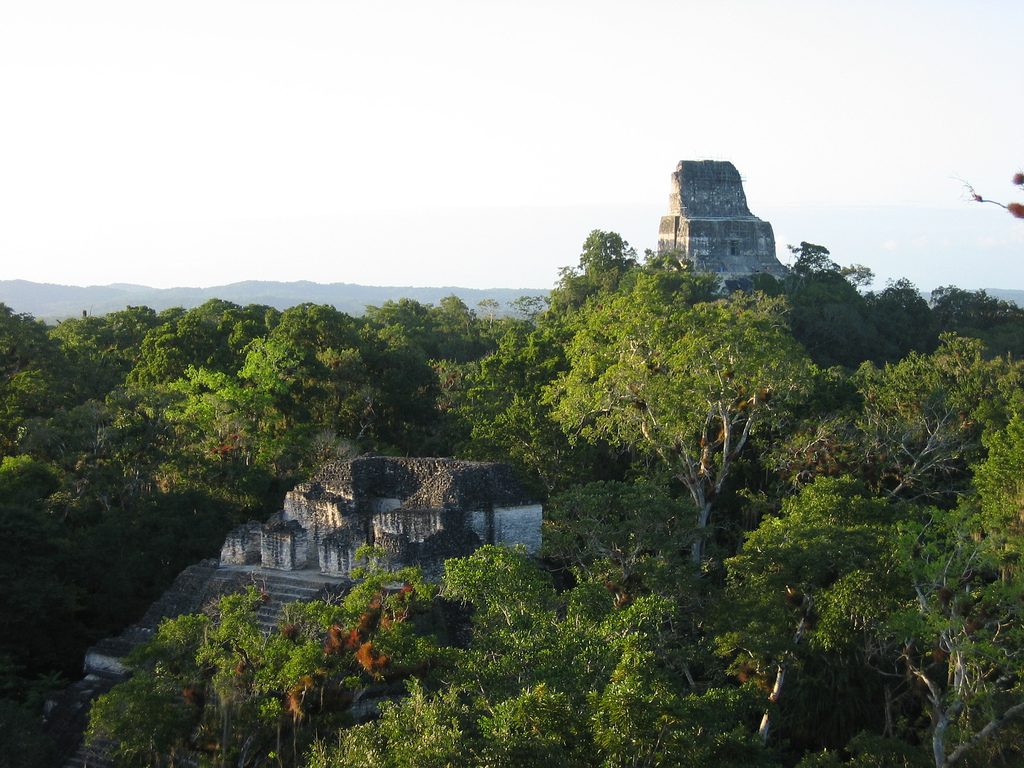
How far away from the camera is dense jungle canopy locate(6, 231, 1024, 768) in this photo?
26.9 feet

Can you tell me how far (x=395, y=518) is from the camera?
45.9 ft

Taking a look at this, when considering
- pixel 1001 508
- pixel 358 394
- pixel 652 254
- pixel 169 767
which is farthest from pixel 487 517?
pixel 652 254

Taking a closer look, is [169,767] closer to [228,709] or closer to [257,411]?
[228,709]

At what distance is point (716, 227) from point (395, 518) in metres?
31.5

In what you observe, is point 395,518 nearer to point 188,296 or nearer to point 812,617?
point 812,617

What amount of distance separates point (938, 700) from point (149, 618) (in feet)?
33.5

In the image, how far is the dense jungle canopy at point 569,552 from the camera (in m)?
8.19

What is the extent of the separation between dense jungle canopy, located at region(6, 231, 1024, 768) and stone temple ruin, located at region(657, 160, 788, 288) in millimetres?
15252

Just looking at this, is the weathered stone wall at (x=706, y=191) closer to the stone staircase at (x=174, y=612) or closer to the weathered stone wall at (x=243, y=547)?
the weathered stone wall at (x=243, y=547)

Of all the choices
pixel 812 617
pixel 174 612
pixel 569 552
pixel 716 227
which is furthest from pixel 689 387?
pixel 716 227

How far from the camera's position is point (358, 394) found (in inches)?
883

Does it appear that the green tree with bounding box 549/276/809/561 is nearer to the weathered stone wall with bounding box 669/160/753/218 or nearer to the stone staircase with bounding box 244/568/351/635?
the stone staircase with bounding box 244/568/351/635

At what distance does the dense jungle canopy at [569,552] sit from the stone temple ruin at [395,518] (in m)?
0.80

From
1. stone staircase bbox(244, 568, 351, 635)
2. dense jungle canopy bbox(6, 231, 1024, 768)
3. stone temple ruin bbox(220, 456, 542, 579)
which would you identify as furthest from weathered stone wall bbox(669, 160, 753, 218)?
stone staircase bbox(244, 568, 351, 635)
